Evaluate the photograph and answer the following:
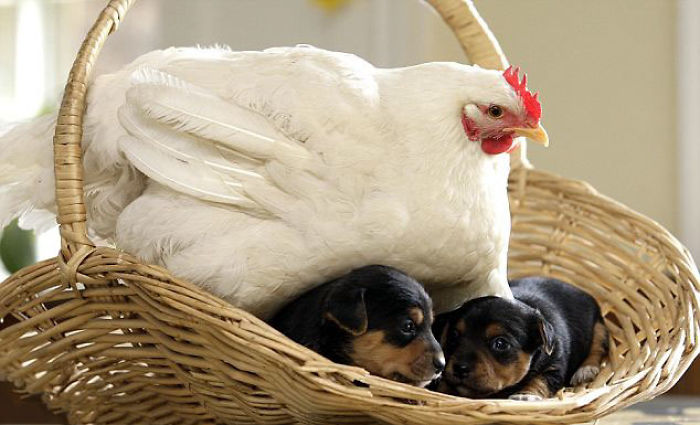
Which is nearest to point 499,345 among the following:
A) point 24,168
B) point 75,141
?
point 75,141

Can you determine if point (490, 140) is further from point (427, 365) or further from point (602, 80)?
point (602, 80)

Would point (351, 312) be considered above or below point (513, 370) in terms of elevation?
above

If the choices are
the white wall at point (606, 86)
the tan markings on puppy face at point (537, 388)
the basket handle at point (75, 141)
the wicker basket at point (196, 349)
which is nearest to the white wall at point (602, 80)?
the white wall at point (606, 86)

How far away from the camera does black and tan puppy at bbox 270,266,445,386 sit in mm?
853

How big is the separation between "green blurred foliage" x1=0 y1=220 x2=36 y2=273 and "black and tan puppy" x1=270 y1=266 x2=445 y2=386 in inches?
55.7

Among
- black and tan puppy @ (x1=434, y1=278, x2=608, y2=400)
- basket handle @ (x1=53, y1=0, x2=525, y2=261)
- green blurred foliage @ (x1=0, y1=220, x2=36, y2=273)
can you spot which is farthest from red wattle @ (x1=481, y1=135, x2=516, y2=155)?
green blurred foliage @ (x1=0, y1=220, x2=36, y2=273)

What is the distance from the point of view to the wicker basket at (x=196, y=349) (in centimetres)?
75

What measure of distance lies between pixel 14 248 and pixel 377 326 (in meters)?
1.50

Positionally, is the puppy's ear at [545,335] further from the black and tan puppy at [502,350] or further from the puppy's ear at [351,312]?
the puppy's ear at [351,312]

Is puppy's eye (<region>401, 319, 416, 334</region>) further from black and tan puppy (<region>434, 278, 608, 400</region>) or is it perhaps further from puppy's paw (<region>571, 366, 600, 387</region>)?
puppy's paw (<region>571, 366, 600, 387</region>)

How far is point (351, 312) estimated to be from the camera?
0.85 meters

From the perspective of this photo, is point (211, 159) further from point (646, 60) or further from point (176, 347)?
point (646, 60)

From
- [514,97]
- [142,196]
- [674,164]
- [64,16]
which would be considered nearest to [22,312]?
[142,196]

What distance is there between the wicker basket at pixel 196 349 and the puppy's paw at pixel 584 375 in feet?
0.06
